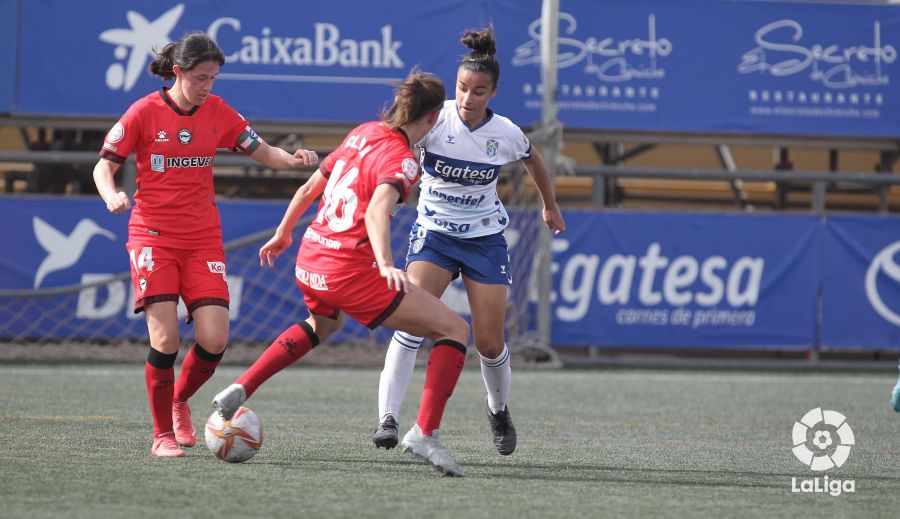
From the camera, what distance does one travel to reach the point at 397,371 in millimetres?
5734

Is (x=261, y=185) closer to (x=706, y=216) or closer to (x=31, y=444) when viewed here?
(x=706, y=216)

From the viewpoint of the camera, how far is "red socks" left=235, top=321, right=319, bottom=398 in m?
5.34

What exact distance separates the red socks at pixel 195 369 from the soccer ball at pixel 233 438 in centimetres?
46

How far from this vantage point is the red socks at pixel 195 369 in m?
5.70

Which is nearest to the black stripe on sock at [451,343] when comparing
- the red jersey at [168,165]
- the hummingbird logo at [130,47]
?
the red jersey at [168,165]

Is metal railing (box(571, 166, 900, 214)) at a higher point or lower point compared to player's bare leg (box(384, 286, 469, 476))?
higher

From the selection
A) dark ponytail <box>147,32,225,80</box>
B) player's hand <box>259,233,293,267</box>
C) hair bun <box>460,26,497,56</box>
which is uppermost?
hair bun <box>460,26,497,56</box>

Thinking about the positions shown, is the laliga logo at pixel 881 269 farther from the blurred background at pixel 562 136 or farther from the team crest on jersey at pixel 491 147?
the team crest on jersey at pixel 491 147

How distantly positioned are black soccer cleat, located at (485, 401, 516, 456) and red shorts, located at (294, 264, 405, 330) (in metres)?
1.00

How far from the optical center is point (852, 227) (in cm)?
1166

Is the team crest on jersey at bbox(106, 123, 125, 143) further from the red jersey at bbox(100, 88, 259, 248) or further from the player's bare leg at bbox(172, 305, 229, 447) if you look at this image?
the player's bare leg at bbox(172, 305, 229, 447)

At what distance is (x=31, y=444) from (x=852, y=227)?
8335mm

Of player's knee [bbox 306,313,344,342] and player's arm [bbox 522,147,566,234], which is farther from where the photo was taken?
player's arm [bbox 522,147,566,234]

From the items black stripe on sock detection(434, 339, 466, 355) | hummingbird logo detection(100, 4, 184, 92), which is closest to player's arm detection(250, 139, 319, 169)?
black stripe on sock detection(434, 339, 466, 355)
